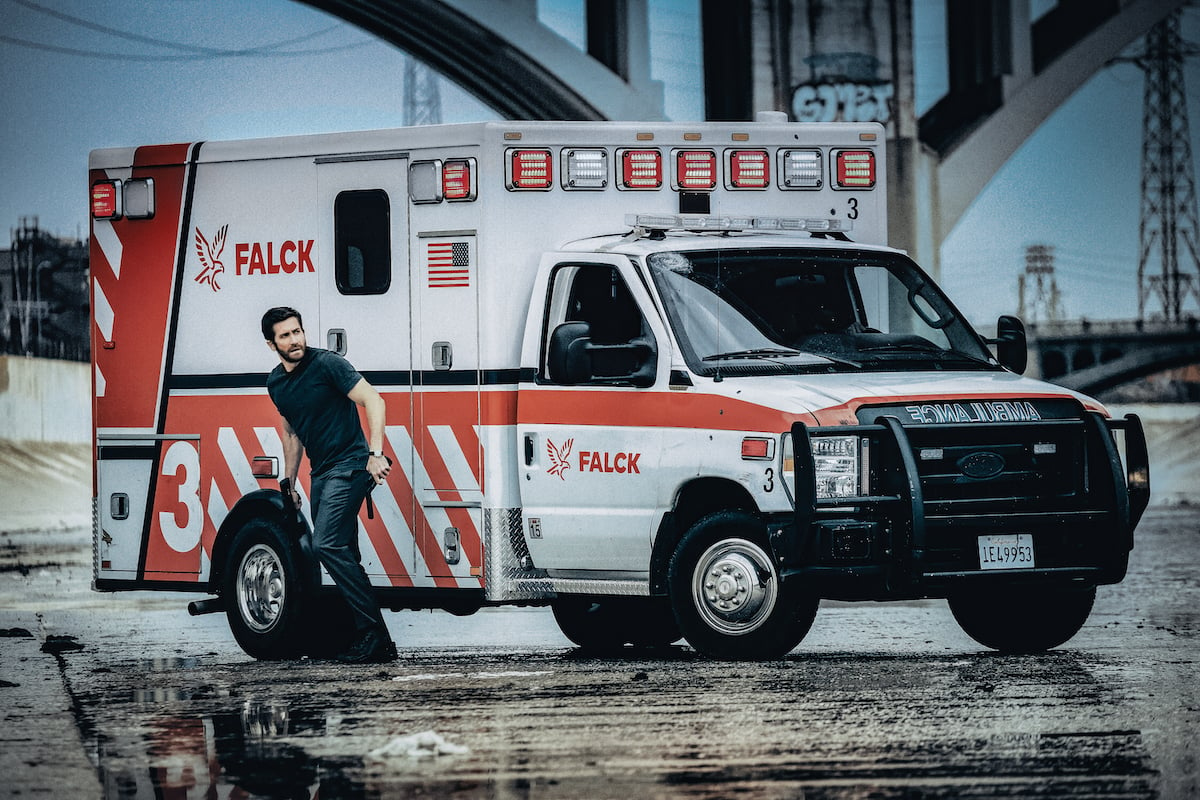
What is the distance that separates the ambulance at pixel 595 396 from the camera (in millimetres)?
9867

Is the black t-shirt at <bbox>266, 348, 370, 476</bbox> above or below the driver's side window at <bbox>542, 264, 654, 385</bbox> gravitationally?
below

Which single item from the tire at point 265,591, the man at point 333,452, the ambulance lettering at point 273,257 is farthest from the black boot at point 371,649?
the ambulance lettering at point 273,257

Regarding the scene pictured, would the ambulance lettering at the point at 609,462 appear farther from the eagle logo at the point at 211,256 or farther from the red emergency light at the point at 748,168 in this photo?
the eagle logo at the point at 211,256

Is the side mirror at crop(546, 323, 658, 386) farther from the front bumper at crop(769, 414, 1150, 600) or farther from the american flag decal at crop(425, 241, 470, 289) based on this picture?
the front bumper at crop(769, 414, 1150, 600)

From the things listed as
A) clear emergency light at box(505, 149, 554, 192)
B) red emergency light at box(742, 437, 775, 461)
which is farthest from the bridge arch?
red emergency light at box(742, 437, 775, 461)

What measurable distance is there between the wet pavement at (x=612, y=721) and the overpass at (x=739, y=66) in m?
21.2

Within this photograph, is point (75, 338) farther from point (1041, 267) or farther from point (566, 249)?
point (1041, 267)

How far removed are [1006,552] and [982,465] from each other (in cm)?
42

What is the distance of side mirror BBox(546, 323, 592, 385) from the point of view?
33.7 feet

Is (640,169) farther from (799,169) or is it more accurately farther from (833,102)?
(833,102)

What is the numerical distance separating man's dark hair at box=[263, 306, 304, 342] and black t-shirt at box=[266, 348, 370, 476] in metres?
0.20

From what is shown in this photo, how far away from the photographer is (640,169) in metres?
11.5

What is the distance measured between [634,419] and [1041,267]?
13997 centimetres

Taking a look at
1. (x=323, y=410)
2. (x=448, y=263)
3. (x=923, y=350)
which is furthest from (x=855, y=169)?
(x=323, y=410)
